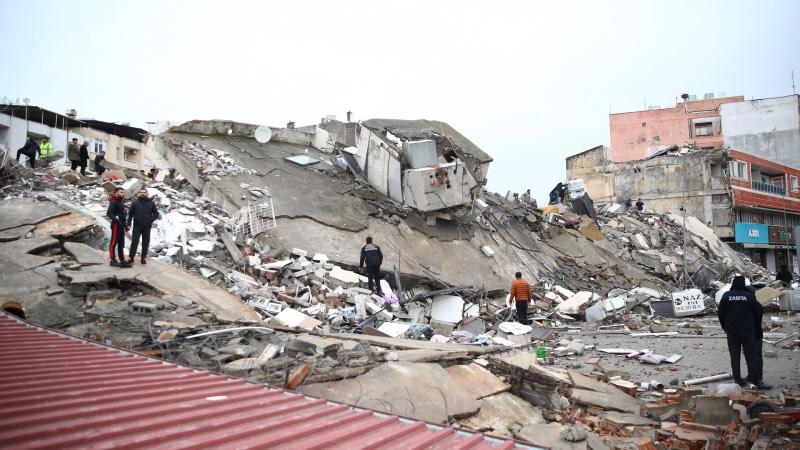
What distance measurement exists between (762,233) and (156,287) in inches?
1434

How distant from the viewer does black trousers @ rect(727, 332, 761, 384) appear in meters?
6.60

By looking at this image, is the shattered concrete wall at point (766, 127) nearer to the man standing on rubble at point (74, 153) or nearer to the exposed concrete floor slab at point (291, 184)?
the exposed concrete floor slab at point (291, 184)

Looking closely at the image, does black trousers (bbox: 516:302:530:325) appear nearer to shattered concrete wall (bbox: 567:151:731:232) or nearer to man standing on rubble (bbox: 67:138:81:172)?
man standing on rubble (bbox: 67:138:81:172)

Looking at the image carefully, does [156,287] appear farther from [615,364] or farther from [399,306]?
[615,364]

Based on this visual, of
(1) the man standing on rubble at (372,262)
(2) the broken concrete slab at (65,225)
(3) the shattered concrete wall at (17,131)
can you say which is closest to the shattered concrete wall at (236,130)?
(2) the broken concrete slab at (65,225)

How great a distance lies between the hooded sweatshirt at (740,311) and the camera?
665cm

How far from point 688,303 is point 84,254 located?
13869 mm

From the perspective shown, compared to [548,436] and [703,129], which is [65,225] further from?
[703,129]

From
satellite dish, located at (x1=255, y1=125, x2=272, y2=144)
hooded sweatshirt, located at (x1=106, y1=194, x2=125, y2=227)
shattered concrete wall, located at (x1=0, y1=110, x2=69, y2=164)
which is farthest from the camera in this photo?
shattered concrete wall, located at (x1=0, y1=110, x2=69, y2=164)

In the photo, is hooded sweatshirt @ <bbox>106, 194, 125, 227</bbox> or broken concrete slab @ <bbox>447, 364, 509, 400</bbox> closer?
broken concrete slab @ <bbox>447, 364, 509, 400</bbox>

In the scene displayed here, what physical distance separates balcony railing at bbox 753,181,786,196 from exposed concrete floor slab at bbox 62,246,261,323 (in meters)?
35.5

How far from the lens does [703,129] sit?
4200cm

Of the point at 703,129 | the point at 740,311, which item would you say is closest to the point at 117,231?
the point at 740,311

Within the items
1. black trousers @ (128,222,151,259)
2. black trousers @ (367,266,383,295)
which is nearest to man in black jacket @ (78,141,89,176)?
black trousers @ (128,222,151,259)
